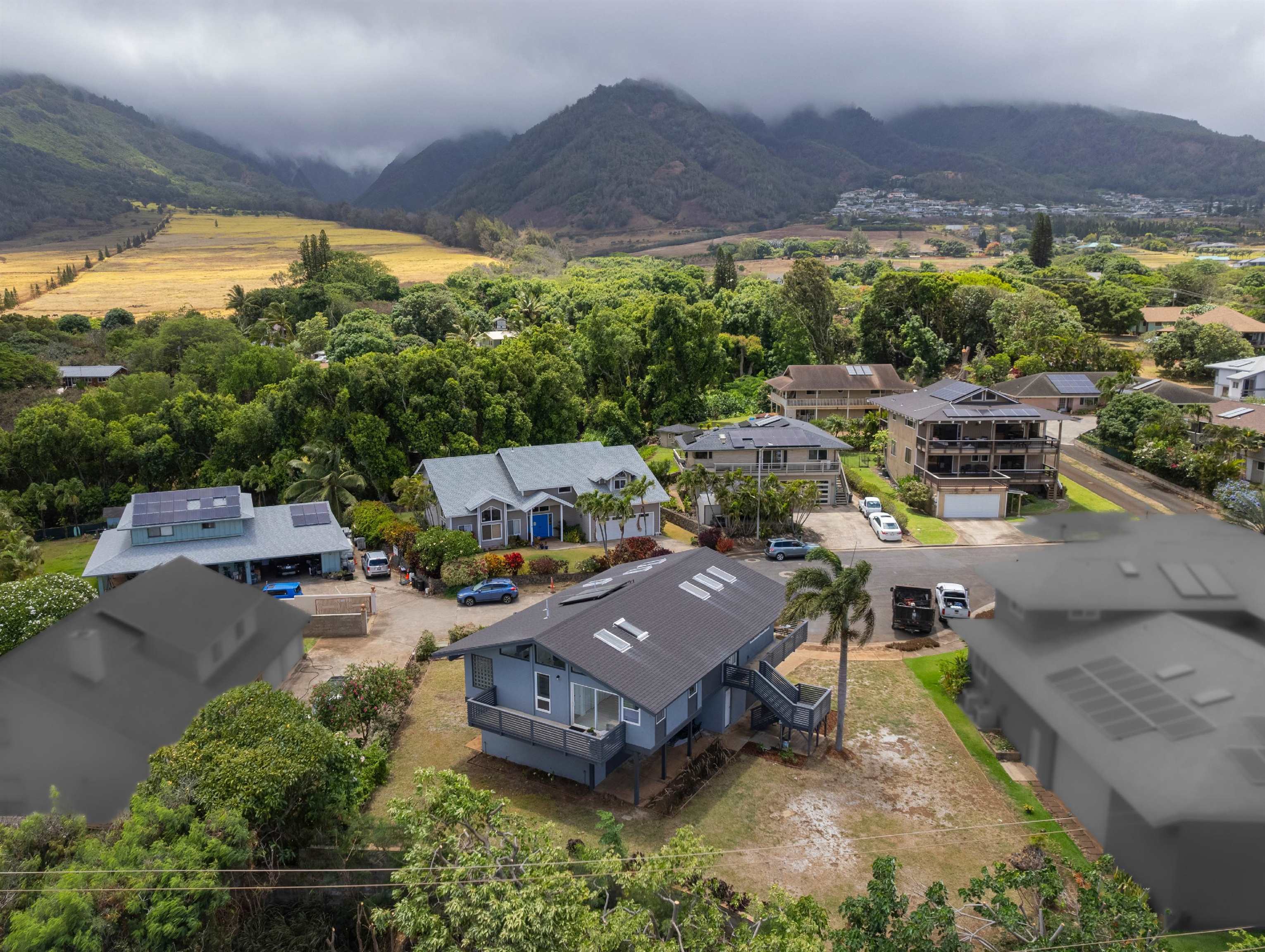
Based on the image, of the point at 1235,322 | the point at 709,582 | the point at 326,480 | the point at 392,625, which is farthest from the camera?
the point at 1235,322

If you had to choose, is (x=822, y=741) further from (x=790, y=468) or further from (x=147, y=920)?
(x=790, y=468)

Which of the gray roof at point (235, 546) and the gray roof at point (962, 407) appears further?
the gray roof at point (962, 407)

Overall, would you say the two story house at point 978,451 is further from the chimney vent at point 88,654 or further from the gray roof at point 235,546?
the chimney vent at point 88,654

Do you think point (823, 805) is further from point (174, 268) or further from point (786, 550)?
point (174, 268)

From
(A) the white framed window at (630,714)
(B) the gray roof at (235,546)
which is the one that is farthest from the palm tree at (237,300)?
(A) the white framed window at (630,714)

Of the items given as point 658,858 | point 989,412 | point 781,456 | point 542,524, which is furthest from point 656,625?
point 989,412

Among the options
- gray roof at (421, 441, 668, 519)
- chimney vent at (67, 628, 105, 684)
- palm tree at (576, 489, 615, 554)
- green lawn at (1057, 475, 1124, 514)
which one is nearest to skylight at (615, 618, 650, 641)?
chimney vent at (67, 628, 105, 684)
